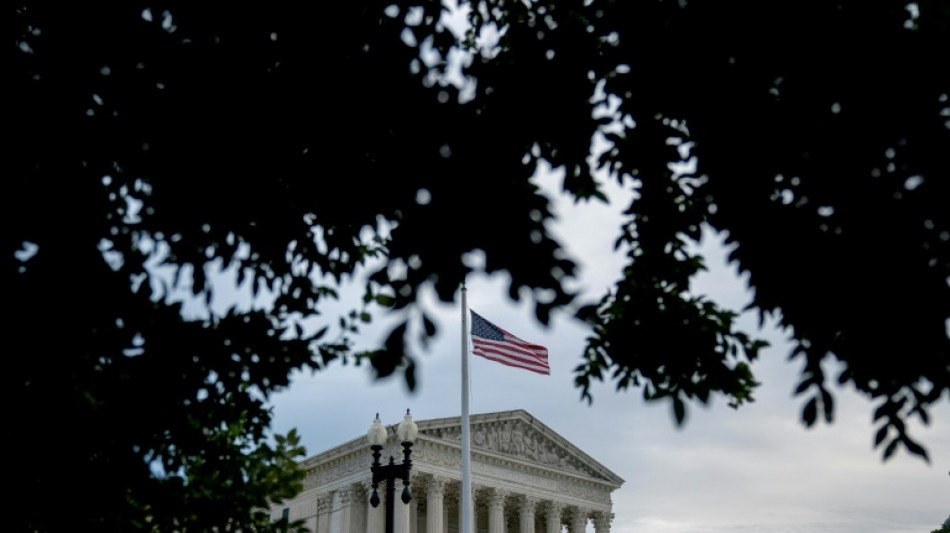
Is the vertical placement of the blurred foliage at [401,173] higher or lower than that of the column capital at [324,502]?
lower

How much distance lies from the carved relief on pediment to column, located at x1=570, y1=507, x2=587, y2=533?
2.59 meters

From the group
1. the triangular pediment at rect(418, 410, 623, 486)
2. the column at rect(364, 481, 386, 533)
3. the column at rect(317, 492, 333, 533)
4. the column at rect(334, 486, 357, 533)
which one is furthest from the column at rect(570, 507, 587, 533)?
the column at rect(317, 492, 333, 533)

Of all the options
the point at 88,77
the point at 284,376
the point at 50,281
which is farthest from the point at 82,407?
the point at 88,77

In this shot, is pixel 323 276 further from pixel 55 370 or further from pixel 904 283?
pixel 904 283

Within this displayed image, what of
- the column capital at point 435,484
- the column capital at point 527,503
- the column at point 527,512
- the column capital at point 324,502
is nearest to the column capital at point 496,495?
the column capital at point 527,503

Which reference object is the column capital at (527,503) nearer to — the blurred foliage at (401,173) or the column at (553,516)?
the column at (553,516)

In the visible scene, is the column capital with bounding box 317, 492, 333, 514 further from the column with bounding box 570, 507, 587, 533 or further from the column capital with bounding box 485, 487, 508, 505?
the column with bounding box 570, 507, 587, 533

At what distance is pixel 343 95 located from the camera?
604cm

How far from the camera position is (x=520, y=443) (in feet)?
188

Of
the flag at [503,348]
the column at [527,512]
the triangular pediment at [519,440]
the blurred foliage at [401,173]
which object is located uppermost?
the triangular pediment at [519,440]

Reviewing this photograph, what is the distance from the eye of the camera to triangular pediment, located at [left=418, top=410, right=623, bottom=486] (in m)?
51.5

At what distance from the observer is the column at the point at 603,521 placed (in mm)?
62306

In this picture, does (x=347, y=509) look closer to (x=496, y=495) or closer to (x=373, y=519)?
(x=373, y=519)

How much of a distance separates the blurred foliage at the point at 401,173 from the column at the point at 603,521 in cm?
5763
